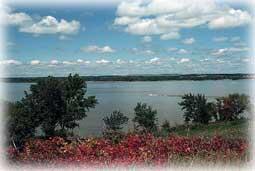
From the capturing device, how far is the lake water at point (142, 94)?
23.0 ft

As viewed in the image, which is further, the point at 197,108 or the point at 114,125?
the point at 197,108

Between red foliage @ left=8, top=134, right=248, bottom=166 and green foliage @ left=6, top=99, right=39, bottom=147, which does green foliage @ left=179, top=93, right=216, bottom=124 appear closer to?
red foliage @ left=8, top=134, right=248, bottom=166

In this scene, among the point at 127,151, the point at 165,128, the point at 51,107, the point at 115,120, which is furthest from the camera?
the point at 165,128

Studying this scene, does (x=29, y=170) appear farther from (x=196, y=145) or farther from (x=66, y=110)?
(x=196, y=145)

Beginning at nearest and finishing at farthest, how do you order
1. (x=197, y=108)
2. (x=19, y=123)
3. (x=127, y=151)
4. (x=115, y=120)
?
(x=127, y=151) < (x=19, y=123) < (x=115, y=120) < (x=197, y=108)

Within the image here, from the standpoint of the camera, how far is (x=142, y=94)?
7211mm

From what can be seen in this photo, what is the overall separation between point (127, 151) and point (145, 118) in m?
1.50

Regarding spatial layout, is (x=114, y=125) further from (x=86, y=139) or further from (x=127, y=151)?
(x=127, y=151)

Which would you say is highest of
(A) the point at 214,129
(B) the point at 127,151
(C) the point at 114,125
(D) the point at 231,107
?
(D) the point at 231,107

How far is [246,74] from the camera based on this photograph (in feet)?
22.6

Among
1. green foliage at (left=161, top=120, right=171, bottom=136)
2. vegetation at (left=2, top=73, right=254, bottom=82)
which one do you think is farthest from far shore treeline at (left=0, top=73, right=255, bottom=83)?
green foliage at (left=161, top=120, right=171, bottom=136)

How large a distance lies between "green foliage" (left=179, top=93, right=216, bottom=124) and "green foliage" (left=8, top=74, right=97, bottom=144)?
1.47m

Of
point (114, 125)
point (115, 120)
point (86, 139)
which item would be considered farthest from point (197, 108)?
point (86, 139)

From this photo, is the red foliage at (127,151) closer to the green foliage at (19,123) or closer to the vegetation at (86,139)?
the vegetation at (86,139)
